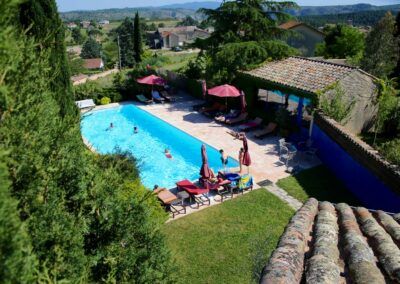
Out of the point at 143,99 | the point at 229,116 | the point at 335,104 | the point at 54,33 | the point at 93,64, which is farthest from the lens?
the point at 93,64

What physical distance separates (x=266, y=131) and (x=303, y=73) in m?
4.41

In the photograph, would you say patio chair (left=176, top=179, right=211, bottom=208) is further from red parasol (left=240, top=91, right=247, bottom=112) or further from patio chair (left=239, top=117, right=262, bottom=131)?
red parasol (left=240, top=91, right=247, bottom=112)

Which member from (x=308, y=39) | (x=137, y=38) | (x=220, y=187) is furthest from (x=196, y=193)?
(x=308, y=39)

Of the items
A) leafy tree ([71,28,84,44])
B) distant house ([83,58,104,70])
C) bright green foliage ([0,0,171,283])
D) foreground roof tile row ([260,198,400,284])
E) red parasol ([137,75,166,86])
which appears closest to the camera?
bright green foliage ([0,0,171,283])

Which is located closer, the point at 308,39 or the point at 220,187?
the point at 220,187

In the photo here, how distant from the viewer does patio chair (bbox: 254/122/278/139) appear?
69.1 ft

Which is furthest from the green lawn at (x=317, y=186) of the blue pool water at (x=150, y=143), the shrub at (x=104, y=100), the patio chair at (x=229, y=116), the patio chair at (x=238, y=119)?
the shrub at (x=104, y=100)

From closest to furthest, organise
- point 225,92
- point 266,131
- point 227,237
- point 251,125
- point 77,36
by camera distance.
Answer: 1. point 227,237
2. point 266,131
3. point 251,125
4. point 225,92
5. point 77,36

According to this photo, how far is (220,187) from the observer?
14.7m

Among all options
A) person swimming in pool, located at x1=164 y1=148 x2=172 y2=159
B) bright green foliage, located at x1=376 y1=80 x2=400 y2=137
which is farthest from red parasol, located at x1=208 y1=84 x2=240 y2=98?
bright green foliage, located at x1=376 y1=80 x2=400 y2=137

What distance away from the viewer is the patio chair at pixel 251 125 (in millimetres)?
22359

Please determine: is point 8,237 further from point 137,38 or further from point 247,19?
point 137,38

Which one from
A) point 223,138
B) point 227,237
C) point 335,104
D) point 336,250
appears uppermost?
point 336,250

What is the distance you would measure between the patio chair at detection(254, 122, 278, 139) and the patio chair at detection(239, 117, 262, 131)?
0.61m
